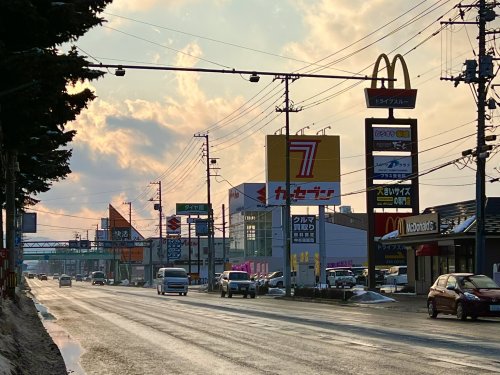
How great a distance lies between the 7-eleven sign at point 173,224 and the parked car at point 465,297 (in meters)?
102

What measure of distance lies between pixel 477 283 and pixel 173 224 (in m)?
105

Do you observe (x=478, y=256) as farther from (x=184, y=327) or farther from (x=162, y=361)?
(x=162, y=361)

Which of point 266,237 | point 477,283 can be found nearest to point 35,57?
point 477,283

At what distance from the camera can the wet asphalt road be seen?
1305cm

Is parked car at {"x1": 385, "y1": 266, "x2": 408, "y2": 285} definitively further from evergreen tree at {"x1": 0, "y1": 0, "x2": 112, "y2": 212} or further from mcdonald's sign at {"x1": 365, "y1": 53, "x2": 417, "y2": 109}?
evergreen tree at {"x1": 0, "y1": 0, "x2": 112, "y2": 212}

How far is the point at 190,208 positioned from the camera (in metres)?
116

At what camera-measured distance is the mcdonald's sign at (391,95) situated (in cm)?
5594

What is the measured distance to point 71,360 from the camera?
49.7 feet

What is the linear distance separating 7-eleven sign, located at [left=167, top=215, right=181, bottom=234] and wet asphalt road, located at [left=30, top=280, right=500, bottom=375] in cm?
10117

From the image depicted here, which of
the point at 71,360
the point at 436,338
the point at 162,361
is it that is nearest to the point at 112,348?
the point at 71,360

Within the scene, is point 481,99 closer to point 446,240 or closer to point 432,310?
point 432,310

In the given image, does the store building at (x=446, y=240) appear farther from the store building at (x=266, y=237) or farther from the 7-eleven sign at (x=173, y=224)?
the 7-eleven sign at (x=173, y=224)

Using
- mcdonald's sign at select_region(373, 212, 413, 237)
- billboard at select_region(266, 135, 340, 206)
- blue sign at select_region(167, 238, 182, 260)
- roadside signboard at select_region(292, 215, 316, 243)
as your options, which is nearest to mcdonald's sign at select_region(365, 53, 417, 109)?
mcdonald's sign at select_region(373, 212, 413, 237)

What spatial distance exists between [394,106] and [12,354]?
4759cm
